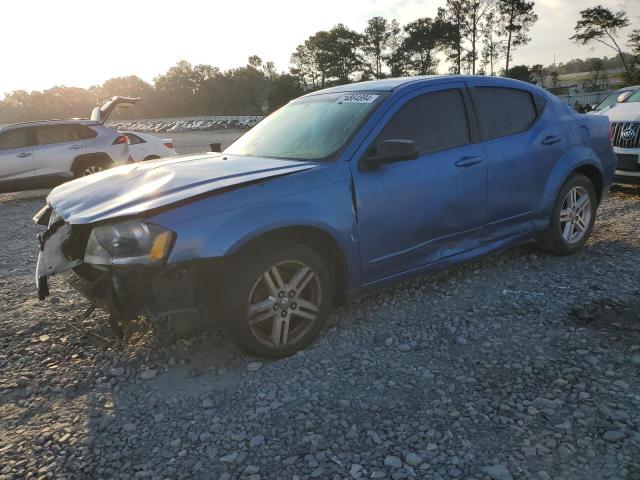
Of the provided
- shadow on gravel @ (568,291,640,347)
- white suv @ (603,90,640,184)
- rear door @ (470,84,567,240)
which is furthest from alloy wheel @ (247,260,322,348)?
white suv @ (603,90,640,184)

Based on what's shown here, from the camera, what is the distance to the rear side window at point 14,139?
1047 cm

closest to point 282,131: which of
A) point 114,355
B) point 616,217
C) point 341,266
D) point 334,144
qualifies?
point 334,144

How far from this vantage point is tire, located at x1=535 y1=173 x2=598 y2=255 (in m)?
4.74

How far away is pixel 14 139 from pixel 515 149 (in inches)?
403

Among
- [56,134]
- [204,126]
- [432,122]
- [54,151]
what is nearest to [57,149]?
[54,151]

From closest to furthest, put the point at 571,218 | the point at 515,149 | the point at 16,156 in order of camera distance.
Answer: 1. the point at 515,149
2. the point at 571,218
3. the point at 16,156

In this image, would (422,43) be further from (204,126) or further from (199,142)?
→ (199,142)

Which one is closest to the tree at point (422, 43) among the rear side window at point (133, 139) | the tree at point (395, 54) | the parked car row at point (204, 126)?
the tree at point (395, 54)

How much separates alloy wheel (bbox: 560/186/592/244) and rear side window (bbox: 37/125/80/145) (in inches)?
392

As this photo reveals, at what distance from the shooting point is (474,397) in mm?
2766

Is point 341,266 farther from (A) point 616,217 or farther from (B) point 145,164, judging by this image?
(A) point 616,217

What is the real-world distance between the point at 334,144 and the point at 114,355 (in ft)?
6.79

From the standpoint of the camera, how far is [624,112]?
7.95 m

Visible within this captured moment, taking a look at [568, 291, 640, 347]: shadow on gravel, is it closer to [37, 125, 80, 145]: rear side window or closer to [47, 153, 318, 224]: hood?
[47, 153, 318, 224]: hood
